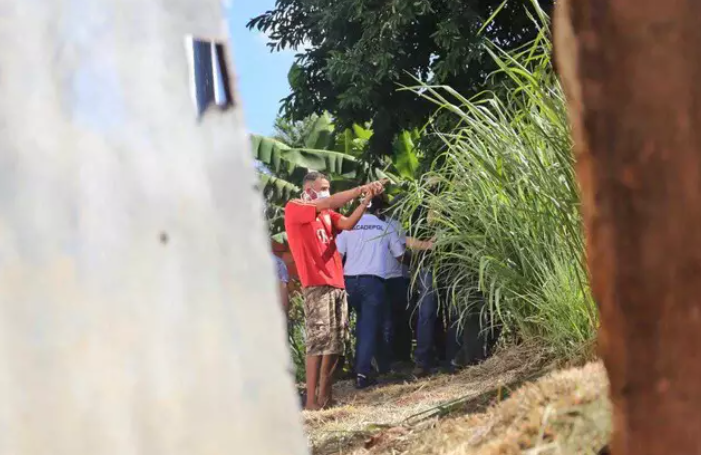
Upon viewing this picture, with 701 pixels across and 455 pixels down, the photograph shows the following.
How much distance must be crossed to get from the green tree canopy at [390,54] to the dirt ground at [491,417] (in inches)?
128

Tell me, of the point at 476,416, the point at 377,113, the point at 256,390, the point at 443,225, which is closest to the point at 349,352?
the point at 377,113

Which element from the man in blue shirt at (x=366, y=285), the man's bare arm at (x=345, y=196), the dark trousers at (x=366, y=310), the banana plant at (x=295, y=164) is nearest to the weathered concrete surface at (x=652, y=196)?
the man's bare arm at (x=345, y=196)

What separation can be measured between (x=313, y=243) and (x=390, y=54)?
3124 millimetres

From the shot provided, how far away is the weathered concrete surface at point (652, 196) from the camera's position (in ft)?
2.61

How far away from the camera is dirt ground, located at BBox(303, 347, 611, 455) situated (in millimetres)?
1320

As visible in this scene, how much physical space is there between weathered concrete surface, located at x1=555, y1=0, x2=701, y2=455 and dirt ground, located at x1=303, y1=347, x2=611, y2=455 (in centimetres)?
8

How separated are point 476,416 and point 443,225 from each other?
150 centimetres

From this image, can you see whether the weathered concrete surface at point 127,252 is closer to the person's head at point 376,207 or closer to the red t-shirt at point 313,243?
the red t-shirt at point 313,243

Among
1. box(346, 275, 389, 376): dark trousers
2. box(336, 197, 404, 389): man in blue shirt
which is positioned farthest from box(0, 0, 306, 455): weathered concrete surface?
box(346, 275, 389, 376): dark trousers

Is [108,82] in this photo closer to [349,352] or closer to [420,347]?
[420,347]

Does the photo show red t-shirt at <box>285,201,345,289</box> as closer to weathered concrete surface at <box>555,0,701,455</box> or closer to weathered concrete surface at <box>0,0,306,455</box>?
weathered concrete surface at <box>0,0,306,455</box>

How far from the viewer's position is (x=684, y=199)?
31.3 inches

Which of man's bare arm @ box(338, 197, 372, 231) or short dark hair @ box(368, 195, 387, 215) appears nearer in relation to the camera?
man's bare arm @ box(338, 197, 372, 231)

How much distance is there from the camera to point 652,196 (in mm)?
795
